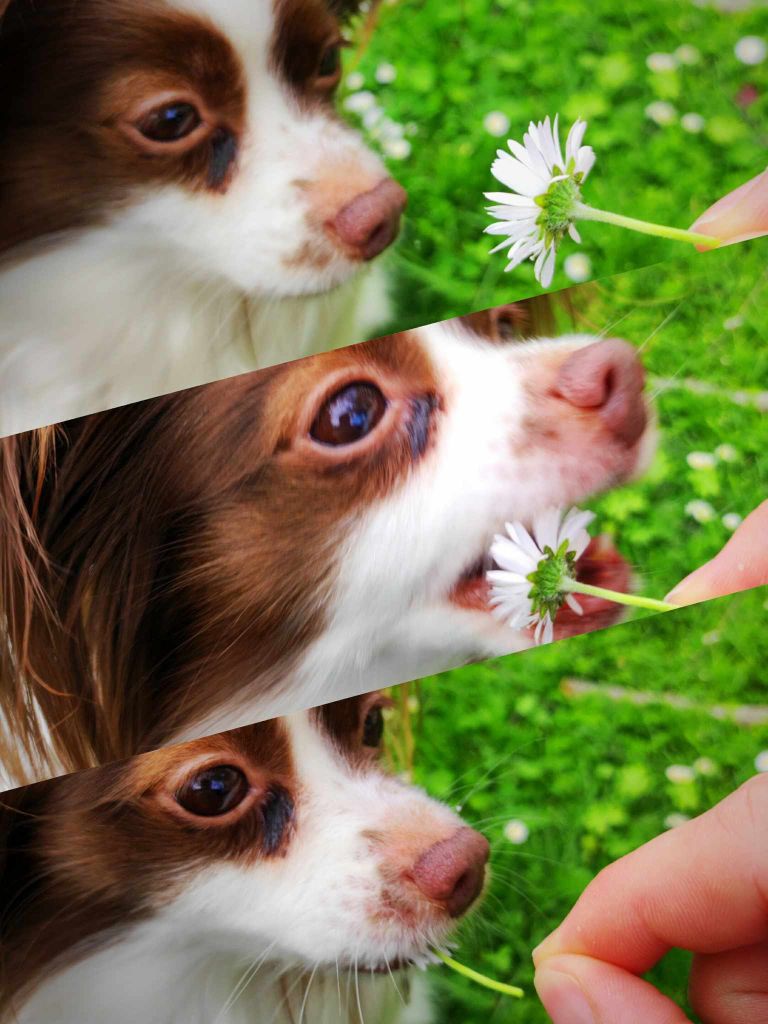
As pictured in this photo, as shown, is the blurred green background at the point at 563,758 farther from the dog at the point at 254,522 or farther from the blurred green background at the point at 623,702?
the dog at the point at 254,522

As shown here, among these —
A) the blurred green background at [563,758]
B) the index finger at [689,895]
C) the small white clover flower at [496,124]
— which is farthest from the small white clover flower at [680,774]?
the small white clover flower at [496,124]


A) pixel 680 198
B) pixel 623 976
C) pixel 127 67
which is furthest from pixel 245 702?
pixel 680 198

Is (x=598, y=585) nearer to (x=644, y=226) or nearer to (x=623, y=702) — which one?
(x=623, y=702)

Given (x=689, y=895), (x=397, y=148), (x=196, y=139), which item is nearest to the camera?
(x=689, y=895)

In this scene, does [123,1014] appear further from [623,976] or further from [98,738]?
[623,976]

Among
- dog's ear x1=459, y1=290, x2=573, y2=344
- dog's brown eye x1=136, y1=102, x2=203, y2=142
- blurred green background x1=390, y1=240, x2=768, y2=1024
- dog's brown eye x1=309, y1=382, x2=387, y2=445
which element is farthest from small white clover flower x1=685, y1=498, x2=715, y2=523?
dog's brown eye x1=136, y1=102, x2=203, y2=142

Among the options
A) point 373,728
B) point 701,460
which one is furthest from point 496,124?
point 373,728
